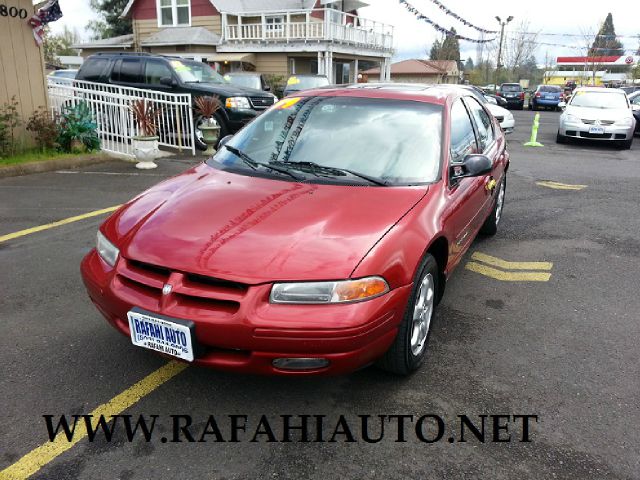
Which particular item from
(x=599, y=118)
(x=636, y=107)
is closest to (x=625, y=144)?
(x=599, y=118)

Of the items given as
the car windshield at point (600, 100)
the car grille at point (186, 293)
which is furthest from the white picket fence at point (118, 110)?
the car windshield at point (600, 100)

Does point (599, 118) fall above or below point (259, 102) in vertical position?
below

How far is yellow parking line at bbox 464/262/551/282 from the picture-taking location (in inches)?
182

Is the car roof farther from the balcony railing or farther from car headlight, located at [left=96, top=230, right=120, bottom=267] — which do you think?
the balcony railing

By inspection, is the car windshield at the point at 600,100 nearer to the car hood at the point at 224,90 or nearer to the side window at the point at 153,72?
the car hood at the point at 224,90

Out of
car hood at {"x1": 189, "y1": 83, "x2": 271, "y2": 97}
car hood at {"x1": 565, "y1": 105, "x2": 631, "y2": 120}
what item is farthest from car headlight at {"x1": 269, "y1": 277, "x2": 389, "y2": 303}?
car hood at {"x1": 565, "y1": 105, "x2": 631, "y2": 120}

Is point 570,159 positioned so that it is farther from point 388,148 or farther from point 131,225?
point 131,225

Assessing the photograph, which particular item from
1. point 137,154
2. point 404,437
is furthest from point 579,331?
point 137,154

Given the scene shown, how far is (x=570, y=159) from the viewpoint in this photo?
11.8 m

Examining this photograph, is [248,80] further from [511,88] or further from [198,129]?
[511,88]

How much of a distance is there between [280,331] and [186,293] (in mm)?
477

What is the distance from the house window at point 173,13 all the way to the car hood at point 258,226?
27.0m

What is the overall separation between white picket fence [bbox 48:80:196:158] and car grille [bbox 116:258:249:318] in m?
7.72

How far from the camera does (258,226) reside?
273 cm
